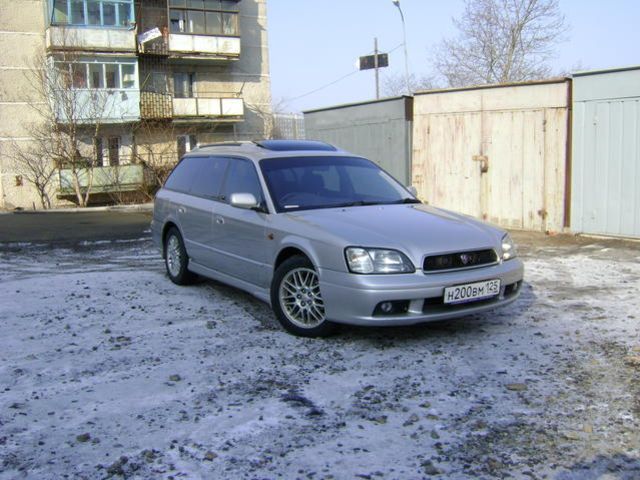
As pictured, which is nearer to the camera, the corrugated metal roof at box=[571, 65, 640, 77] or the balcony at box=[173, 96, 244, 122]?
the corrugated metal roof at box=[571, 65, 640, 77]

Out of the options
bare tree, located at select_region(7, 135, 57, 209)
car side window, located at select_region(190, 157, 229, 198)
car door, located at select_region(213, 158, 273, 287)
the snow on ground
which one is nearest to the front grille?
the snow on ground

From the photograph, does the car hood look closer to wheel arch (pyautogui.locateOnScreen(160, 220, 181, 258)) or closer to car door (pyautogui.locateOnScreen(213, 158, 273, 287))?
car door (pyautogui.locateOnScreen(213, 158, 273, 287))

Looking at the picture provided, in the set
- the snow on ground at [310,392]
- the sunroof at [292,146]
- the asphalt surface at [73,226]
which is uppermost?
the sunroof at [292,146]

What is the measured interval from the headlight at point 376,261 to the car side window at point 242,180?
141 cm

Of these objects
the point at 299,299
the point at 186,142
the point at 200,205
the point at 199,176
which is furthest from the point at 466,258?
the point at 186,142

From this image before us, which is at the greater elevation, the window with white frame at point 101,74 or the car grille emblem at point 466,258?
the window with white frame at point 101,74

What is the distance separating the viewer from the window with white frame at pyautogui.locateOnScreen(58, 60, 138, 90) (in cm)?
2833

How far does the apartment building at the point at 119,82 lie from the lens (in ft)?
93.9

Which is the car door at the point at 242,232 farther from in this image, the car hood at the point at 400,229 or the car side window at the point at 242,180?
the car hood at the point at 400,229

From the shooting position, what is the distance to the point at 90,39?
1144 inches

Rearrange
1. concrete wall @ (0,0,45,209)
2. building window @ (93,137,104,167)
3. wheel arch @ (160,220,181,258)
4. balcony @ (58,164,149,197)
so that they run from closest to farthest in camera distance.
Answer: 1. wheel arch @ (160,220,181,258)
2. balcony @ (58,164,149,197)
3. concrete wall @ (0,0,45,209)
4. building window @ (93,137,104,167)

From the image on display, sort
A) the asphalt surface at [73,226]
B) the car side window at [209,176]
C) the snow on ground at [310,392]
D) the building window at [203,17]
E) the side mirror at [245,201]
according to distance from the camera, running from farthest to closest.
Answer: the building window at [203,17], the asphalt surface at [73,226], the car side window at [209,176], the side mirror at [245,201], the snow on ground at [310,392]

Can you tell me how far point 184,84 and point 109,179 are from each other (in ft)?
22.7

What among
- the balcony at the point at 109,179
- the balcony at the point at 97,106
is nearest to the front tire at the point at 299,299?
the balcony at the point at 97,106
